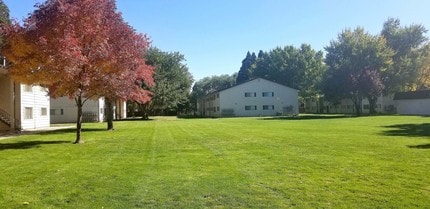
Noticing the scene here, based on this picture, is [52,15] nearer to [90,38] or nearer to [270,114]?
[90,38]

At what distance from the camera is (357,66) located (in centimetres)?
5984

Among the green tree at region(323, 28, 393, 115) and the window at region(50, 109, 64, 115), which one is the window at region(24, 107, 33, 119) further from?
the green tree at region(323, 28, 393, 115)

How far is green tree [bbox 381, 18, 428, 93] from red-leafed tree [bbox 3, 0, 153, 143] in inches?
2113

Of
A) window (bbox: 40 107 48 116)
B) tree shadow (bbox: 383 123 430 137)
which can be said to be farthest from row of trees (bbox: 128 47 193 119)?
tree shadow (bbox: 383 123 430 137)

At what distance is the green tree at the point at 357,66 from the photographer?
5819 cm

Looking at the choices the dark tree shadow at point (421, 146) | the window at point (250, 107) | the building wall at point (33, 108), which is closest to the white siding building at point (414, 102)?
the window at point (250, 107)

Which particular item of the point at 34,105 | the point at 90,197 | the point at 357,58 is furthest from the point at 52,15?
the point at 357,58

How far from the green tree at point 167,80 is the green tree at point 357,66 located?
24.0 m

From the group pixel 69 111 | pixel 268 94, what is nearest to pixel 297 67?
pixel 268 94

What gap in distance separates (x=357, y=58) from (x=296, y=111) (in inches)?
613

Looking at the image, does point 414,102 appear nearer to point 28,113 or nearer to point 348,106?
point 348,106

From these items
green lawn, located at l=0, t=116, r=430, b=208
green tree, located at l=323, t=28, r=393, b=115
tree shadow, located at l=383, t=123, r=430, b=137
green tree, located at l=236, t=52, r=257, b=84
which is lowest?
green lawn, located at l=0, t=116, r=430, b=208

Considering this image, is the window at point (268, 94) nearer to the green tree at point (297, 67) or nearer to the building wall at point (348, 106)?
the building wall at point (348, 106)

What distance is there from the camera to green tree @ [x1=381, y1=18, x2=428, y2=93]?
64.7 metres
